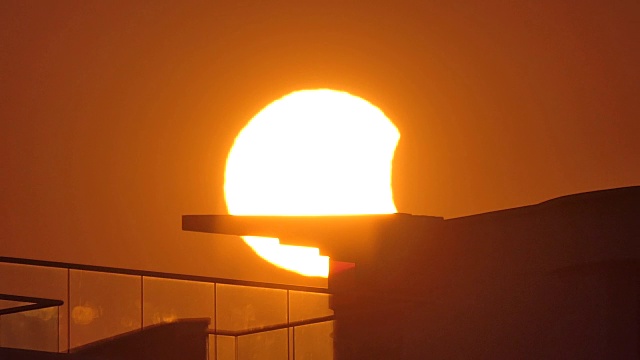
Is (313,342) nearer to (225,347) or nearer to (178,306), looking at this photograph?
(225,347)

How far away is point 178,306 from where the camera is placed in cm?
1648

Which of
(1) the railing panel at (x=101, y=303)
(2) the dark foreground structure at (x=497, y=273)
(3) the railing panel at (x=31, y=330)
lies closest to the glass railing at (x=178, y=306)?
(1) the railing panel at (x=101, y=303)

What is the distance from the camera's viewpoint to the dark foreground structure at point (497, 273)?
1402 cm

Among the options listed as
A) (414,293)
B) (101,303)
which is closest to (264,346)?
(414,293)

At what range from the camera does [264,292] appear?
16.5 metres

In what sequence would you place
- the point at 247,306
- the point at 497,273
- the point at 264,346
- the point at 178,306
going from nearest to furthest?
the point at 497,273, the point at 264,346, the point at 178,306, the point at 247,306

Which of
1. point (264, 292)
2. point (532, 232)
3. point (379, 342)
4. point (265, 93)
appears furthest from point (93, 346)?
point (265, 93)

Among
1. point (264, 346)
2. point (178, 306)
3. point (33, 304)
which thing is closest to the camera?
point (33, 304)

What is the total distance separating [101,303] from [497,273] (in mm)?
5661

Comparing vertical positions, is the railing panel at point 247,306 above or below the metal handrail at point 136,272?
below

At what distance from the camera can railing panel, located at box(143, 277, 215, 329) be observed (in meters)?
16.1

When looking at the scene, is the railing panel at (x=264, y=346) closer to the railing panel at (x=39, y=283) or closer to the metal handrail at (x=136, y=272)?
the metal handrail at (x=136, y=272)

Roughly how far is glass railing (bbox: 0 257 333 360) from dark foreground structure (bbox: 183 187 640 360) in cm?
85

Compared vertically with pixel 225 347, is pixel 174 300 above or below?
above
